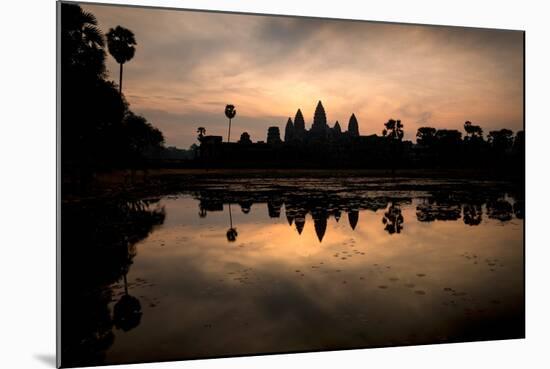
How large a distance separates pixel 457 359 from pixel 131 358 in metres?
2.39

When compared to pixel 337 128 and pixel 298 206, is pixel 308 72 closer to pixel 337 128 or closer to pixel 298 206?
pixel 337 128

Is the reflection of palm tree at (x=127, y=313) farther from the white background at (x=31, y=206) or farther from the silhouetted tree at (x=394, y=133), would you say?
the silhouetted tree at (x=394, y=133)

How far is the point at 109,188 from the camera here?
14.5 feet

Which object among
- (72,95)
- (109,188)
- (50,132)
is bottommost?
(109,188)

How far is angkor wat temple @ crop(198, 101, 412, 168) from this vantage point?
Answer: 462 cm

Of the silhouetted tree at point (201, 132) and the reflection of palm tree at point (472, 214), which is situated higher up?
the silhouetted tree at point (201, 132)

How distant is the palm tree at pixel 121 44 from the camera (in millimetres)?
4199

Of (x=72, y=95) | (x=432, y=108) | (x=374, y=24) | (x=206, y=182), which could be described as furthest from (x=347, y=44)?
(x=72, y=95)

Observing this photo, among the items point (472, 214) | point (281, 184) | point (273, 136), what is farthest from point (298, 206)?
point (472, 214)

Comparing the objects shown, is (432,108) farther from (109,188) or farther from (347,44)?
(109,188)

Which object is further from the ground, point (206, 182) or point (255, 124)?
point (255, 124)

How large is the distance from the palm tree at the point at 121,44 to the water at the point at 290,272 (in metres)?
1.07

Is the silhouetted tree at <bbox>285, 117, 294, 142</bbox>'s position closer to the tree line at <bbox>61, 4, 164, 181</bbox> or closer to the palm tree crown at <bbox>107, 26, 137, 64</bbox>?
the tree line at <bbox>61, 4, 164, 181</bbox>

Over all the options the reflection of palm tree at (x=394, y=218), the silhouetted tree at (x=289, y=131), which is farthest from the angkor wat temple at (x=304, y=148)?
the reflection of palm tree at (x=394, y=218)
